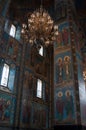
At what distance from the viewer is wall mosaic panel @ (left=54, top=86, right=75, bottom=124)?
7316 millimetres

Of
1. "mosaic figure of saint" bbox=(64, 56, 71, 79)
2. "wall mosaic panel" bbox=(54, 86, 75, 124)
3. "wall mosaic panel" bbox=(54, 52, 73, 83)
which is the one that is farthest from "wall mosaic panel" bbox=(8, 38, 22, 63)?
"wall mosaic panel" bbox=(54, 86, 75, 124)

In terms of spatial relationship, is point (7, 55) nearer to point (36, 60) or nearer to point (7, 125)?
point (36, 60)

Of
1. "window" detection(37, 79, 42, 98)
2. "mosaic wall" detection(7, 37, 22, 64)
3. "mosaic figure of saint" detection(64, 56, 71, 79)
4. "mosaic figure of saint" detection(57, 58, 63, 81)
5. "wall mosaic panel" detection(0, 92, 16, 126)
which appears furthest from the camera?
"window" detection(37, 79, 42, 98)

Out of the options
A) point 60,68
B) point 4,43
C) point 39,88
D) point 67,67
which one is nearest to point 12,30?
point 4,43

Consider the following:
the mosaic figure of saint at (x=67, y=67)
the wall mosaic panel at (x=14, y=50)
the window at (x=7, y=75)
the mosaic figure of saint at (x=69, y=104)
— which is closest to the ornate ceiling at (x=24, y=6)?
the wall mosaic panel at (x=14, y=50)

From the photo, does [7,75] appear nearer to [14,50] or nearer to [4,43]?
[14,50]

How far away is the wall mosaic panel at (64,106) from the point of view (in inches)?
288

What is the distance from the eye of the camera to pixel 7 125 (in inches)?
430

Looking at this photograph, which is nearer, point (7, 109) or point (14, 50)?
point (7, 109)

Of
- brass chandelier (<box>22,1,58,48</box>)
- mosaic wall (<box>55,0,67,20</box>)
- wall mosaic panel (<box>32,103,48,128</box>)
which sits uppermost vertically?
mosaic wall (<box>55,0,67,20</box>)

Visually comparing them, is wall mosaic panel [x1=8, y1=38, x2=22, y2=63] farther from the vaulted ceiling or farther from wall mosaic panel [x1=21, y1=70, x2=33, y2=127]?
the vaulted ceiling

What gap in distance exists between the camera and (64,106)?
25.3 feet

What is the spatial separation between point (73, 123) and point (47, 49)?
12147 mm

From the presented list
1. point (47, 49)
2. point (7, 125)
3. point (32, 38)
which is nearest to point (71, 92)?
point (32, 38)
